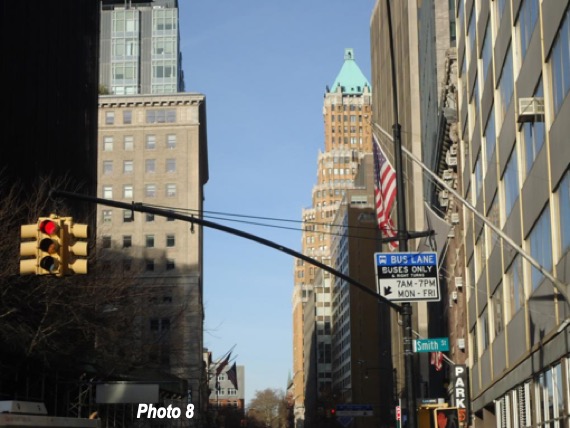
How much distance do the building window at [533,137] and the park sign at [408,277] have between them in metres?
8.94

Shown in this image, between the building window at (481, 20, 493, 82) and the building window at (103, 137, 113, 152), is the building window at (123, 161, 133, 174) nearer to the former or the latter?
the building window at (103, 137, 113, 152)

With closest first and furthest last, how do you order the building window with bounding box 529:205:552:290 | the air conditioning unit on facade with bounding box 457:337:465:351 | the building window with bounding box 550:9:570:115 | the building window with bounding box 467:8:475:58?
the building window with bounding box 550:9:570:115
the building window with bounding box 529:205:552:290
the building window with bounding box 467:8:475:58
the air conditioning unit on facade with bounding box 457:337:465:351

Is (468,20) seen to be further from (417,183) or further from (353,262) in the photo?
(353,262)

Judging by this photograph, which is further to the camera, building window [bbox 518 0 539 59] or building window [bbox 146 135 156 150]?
building window [bbox 146 135 156 150]

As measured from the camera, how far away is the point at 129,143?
146m

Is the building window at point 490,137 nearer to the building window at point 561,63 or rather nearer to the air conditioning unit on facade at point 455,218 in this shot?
the building window at point 561,63

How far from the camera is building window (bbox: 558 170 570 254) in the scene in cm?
2753

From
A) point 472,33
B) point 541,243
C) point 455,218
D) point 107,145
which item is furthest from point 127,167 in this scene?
point 541,243

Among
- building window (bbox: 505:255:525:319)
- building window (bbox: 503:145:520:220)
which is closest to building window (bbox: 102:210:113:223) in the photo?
building window (bbox: 503:145:520:220)

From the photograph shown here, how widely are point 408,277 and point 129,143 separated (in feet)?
410

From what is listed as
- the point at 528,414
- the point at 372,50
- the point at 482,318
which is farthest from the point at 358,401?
the point at 528,414

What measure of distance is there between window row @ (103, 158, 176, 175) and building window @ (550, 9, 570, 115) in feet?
384

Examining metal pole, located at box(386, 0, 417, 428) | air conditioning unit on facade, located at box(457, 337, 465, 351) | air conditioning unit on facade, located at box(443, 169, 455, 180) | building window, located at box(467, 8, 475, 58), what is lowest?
metal pole, located at box(386, 0, 417, 428)

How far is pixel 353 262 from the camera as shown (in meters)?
187
